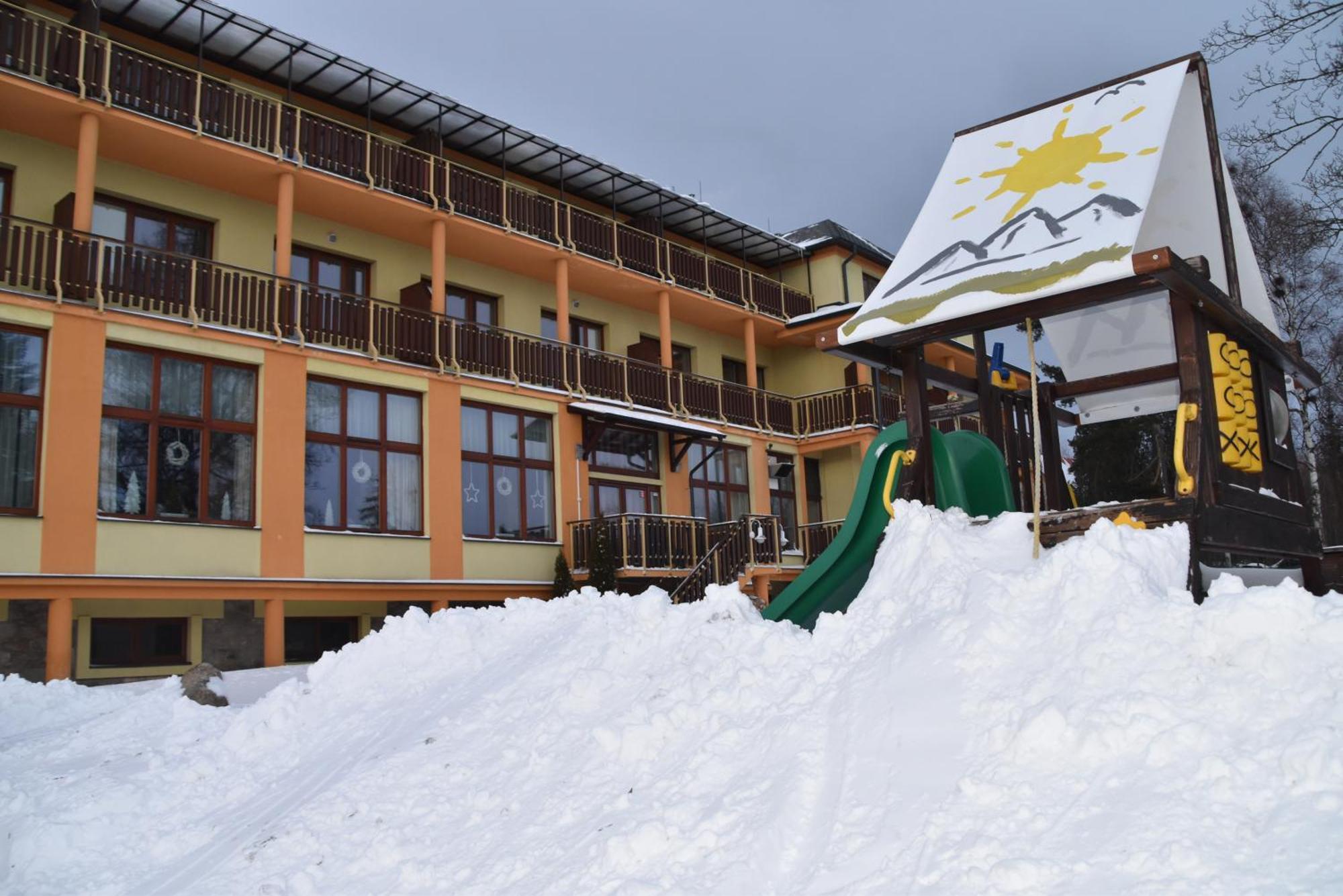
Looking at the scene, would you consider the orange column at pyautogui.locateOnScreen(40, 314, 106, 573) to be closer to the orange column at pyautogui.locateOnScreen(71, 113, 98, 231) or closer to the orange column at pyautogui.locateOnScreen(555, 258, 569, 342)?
the orange column at pyautogui.locateOnScreen(71, 113, 98, 231)

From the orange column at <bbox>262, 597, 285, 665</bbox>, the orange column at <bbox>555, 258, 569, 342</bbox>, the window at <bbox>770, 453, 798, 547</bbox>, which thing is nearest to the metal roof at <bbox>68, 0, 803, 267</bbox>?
the orange column at <bbox>555, 258, 569, 342</bbox>

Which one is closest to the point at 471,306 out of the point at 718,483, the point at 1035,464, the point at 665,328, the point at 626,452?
the point at 626,452

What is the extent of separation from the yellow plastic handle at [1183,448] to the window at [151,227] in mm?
14502

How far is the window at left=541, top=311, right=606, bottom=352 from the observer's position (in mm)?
23016

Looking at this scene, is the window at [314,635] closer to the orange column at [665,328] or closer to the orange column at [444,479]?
the orange column at [444,479]

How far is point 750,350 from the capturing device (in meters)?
26.2

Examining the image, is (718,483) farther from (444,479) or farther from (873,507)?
(873,507)

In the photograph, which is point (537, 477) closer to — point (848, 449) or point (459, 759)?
point (848, 449)

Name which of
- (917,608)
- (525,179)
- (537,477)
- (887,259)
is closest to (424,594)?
(537,477)

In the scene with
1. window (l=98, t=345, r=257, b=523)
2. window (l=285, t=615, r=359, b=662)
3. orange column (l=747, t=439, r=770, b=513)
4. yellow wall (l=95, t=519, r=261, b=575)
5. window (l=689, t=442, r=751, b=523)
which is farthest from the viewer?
orange column (l=747, t=439, r=770, b=513)

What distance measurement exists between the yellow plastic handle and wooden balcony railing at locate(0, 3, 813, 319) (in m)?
14.6

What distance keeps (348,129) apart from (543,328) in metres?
6.33

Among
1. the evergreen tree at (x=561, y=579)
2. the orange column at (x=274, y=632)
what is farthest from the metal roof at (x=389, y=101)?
the orange column at (x=274, y=632)

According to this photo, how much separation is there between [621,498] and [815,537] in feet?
20.0
